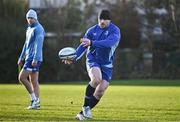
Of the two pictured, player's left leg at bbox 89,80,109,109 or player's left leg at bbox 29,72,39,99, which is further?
player's left leg at bbox 29,72,39,99

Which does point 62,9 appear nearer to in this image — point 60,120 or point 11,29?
point 11,29

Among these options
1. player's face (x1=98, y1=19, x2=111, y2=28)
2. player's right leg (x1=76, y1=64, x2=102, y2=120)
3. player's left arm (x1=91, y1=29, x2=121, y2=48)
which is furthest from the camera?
player's face (x1=98, y1=19, x2=111, y2=28)

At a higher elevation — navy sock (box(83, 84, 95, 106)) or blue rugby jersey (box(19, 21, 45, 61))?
blue rugby jersey (box(19, 21, 45, 61))

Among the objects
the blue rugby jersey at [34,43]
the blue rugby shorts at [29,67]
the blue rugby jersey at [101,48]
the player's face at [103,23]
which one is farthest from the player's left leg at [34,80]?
the player's face at [103,23]

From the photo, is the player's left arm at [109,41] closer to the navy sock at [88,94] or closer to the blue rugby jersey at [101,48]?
the blue rugby jersey at [101,48]

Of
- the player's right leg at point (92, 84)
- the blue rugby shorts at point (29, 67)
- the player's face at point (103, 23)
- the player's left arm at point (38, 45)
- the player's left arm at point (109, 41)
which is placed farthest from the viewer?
the blue rugby shorts at point (29, 67)

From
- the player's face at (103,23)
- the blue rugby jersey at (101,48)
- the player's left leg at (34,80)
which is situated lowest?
the player's left leg at (34,80)

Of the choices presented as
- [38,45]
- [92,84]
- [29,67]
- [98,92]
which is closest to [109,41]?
[92,84]

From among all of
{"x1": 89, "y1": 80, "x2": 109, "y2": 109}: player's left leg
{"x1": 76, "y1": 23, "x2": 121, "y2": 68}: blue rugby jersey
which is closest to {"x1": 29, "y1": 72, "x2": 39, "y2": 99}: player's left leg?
{"x1": 76, "y1": 23, "x2": 121, "y2": 68}: blue rugby jersey

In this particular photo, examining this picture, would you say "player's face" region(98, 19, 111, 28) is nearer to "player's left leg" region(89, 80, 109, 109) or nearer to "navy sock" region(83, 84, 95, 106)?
"player's left leg" region(89, 80, 109, 109)

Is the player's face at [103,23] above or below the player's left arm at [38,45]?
above

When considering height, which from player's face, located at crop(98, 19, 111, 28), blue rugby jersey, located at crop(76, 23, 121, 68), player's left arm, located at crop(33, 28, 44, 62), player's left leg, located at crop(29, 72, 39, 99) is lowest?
player's left leg, located at crop(29, 72, 39, 99)

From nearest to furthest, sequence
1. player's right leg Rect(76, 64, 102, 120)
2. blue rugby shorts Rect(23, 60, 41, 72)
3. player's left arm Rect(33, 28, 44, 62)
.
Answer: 1. player's right leg Rect(76, 64, 102, 120)
2. player's left arm Rect(33, 28, 44, 62)
3. blue rugby shorts Rect(23, 60, 41, 72)

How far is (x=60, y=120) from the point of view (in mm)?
11758
